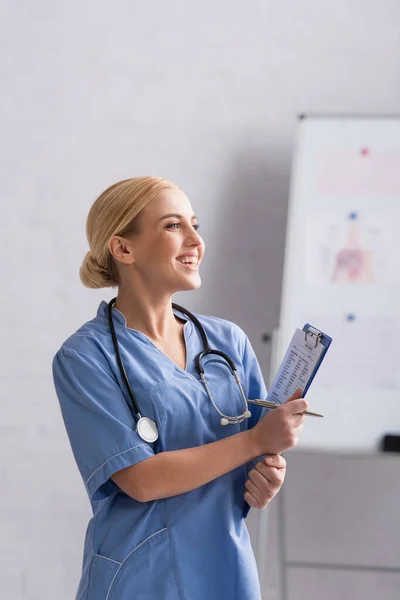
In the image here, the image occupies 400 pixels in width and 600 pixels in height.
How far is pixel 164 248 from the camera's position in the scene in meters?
1.18

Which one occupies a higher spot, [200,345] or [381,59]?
[381,59]

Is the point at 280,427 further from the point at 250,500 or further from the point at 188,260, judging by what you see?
the point at 188,260

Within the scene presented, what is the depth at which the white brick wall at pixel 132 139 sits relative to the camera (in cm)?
221

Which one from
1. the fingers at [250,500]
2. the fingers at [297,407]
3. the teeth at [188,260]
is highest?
the teeth at [188,260]

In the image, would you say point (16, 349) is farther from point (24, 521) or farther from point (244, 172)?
point (244, 172)

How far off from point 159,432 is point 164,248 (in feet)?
0.91

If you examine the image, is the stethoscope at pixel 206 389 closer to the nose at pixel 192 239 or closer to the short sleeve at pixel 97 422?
the short sleeve at pixel 97 422

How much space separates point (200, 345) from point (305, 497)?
3.78 ft

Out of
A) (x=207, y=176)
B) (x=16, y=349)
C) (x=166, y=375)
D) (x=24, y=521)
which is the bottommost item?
(x=24, y=521)

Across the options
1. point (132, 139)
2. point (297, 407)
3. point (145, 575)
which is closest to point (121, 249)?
point (297, 407)

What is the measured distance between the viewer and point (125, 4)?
223 centimetres

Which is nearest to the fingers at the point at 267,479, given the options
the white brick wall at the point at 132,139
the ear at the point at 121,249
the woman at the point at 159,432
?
the woman at the point at 159,432

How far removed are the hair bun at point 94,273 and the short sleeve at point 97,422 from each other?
0.16 metres

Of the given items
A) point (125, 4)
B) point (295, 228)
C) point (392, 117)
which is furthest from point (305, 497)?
point (125, 4)
